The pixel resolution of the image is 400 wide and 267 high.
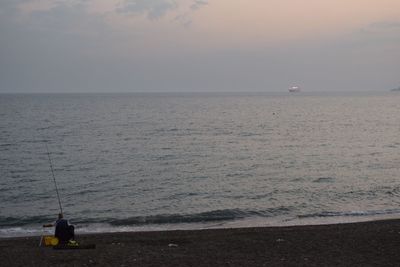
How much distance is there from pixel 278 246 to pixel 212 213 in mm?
8323

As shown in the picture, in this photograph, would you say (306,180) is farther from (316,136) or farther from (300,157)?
(316,136)

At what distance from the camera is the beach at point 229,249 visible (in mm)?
12398

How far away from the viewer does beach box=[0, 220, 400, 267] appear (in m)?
12.4

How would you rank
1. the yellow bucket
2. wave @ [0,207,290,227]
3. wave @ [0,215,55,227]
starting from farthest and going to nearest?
wave @ [0,207,290,227]
wave @ [0,215,55,227]
the yellow bucket

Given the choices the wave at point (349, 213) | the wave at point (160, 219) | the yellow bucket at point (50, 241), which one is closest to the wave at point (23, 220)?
the wave at point (160, 219)

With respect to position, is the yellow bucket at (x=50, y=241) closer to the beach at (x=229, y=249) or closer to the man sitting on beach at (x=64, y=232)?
the man sitting on beach at (x=64, y=232)

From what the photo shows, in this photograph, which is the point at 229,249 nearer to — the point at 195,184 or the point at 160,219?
the point at 160,219

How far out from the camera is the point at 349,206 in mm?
23812

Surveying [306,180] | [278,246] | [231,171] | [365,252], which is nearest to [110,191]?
[231,171]

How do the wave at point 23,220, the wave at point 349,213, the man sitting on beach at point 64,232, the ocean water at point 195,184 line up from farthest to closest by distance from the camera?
the wave at point 349,213 → the ocean water at point 195,184 → the wave at point 23,220 → the man sitting on beach at point 64,232

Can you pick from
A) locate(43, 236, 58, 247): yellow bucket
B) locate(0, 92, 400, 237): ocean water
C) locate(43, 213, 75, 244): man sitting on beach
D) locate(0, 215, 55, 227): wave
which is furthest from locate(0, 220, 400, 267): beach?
locate(0, 92, 400, 237): ocean water

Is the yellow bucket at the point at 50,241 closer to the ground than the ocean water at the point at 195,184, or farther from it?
farther from it

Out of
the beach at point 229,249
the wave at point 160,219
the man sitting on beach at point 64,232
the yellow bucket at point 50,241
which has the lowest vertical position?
the wave at point 160,219

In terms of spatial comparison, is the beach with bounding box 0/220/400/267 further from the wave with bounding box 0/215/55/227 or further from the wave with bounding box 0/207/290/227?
the wave with bounding box 0/215/55/227
